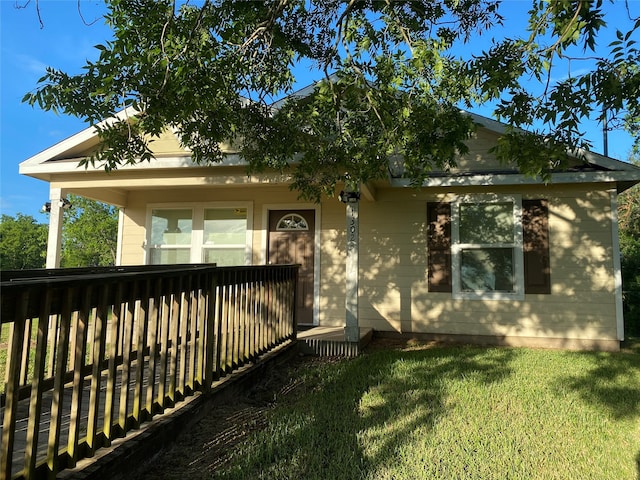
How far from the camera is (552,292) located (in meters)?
6.86

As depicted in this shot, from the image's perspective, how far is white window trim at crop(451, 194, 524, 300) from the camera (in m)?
6.98

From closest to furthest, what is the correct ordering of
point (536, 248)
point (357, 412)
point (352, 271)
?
point (357, 412)
point (352, 271)
point (536, 248)

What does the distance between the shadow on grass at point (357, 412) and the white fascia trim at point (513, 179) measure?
109 inches

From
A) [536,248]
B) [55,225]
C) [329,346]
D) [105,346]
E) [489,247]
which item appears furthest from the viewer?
[55,225]

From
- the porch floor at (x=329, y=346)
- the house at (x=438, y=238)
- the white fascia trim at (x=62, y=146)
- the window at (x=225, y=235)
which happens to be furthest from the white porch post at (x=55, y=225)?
the porch floor at (x=329, y=346)

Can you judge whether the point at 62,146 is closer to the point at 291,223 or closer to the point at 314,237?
the point at 291,223

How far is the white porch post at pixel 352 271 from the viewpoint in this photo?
6.08 m

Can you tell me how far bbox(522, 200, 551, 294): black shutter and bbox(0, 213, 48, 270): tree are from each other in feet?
110

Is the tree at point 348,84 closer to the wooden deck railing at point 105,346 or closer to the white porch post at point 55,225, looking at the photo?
the wooden deck railing at point 105,346

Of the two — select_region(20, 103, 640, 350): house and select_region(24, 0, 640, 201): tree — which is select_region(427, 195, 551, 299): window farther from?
select_region(24, 0, 640, 201): tree

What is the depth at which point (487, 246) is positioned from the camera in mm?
7156

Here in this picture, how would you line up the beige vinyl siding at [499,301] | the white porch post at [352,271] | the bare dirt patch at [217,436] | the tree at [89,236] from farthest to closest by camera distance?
1. the tree at [89,236]
2. the beige vinyl siding at [499,301]
3. the white porch post at [352,271]
4. the bare dirt patch at [217,436]

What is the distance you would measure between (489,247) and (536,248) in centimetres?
74

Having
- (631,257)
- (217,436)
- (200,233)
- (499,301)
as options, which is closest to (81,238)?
(200,233)
